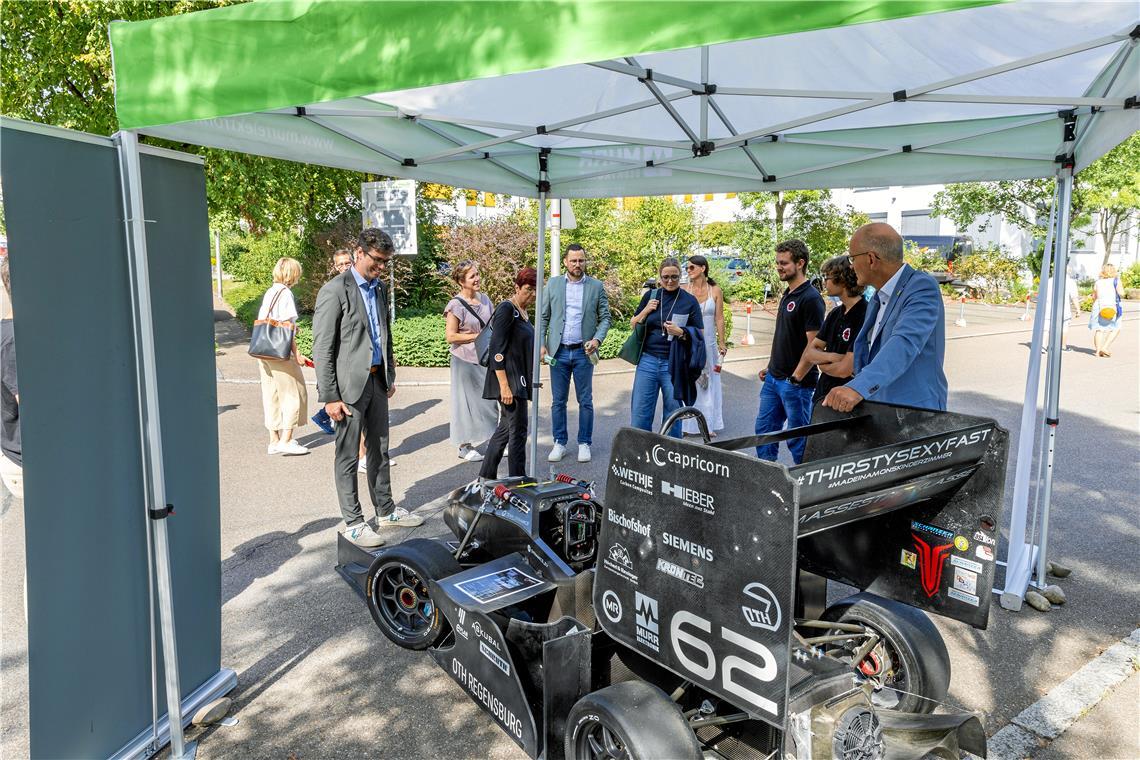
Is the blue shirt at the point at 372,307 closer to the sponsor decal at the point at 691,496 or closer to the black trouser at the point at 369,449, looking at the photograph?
the black trouser at the point at 369,449

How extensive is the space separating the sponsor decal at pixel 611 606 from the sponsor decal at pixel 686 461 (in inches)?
20.8

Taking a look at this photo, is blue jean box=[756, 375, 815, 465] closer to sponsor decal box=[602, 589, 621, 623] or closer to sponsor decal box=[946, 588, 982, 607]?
sponsor decal box=[946, 588, 982, 607]

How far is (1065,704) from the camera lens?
3418mm

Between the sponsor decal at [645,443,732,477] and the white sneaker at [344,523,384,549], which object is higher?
the sponsor decal at [645,443,732,477]

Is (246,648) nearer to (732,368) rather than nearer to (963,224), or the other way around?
(732,368)

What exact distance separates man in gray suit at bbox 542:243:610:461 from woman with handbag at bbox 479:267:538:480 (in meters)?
1.21

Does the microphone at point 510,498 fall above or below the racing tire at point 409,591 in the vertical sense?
above

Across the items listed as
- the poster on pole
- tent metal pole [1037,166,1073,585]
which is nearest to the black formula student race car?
tent metal pole [1037,166,1073,585]

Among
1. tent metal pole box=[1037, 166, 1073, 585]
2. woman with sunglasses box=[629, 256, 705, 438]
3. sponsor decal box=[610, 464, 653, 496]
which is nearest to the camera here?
sponsor decal box=[610, 464, 653, 496]

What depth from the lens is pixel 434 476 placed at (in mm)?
6867

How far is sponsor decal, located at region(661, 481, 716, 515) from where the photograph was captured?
227cm

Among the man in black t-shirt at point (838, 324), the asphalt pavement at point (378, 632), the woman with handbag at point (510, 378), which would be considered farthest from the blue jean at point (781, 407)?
the woman with handbag at point (510, 378)

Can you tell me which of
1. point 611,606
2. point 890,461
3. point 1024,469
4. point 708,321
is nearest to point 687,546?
point 611,606

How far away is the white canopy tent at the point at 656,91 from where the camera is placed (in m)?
2.22
